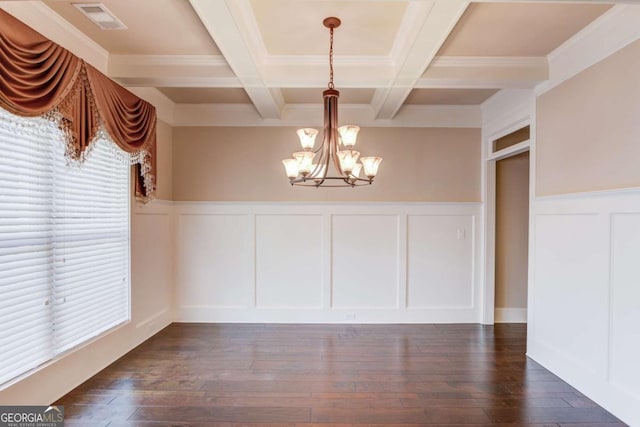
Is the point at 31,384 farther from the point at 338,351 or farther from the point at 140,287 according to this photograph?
the point at 338,351

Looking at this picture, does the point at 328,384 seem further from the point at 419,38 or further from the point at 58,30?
the point at 58,30

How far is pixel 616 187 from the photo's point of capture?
7.77 ft

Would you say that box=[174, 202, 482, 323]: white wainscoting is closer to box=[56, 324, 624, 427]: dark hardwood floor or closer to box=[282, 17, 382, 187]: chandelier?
box=[56, 324, 624, 427]: dark hardwood floor

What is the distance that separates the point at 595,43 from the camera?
2535mm

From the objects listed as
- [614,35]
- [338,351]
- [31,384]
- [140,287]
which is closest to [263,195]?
[140,287]

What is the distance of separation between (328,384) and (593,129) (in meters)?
2.83

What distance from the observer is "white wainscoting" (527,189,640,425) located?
227 cm

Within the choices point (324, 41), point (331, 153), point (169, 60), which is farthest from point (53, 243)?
point (324, 41)

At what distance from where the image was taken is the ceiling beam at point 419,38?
6.88ft

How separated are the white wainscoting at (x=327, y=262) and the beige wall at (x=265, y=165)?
0.14 m

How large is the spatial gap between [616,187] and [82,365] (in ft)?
13.8

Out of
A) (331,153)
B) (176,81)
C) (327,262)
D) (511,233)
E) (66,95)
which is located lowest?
(327,262)

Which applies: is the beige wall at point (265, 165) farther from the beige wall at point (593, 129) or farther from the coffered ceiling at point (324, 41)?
the beige wall at point (593, 129)

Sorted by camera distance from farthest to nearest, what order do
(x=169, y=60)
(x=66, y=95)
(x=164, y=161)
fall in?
(x=164, y=161) → (x=169, y=60) → (x=66, y=95)
